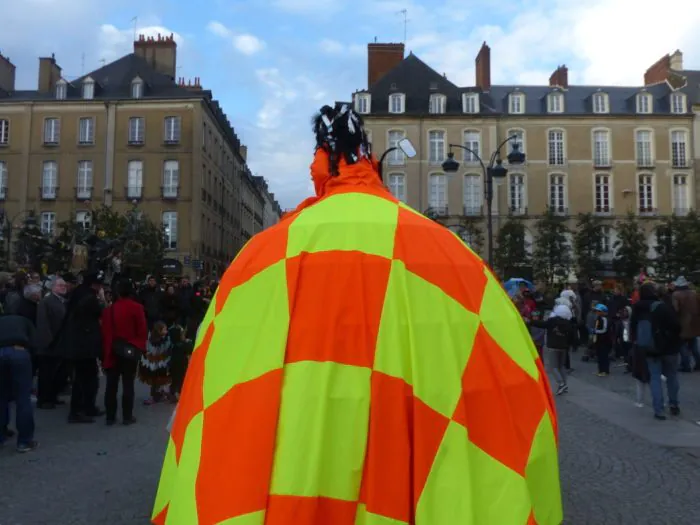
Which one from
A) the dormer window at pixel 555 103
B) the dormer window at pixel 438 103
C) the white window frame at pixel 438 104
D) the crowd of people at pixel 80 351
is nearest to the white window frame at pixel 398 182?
the white window frame at pixel 438 104

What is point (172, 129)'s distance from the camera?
42.2 meters

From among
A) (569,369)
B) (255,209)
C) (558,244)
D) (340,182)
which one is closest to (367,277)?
(340,182)

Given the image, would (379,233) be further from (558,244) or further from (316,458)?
Answer: (558,244)

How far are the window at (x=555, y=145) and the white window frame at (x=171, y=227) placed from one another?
2631cm

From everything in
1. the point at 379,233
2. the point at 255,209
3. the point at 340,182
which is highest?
the point at 255,209

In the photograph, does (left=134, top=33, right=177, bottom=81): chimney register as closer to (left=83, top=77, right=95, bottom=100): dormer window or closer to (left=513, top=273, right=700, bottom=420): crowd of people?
(left=83, top=77, right=95, bottom=100): dormer window

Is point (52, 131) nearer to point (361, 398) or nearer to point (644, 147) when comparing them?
point (644, 147)

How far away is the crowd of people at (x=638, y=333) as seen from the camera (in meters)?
8.66

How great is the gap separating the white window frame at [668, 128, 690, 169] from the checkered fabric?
5053 centimetres

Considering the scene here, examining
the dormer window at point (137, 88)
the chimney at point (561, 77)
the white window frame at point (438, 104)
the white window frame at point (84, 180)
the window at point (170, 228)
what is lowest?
the window at point (170, 228)

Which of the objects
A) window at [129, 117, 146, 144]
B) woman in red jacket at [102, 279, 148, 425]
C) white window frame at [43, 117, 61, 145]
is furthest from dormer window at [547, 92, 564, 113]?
woman in red jacket at [102, 279, 148, 425]

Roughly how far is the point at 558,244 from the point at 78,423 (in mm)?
34577

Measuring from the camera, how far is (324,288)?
3.14 metres

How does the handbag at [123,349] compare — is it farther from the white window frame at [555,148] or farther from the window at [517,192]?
the white window frame at [555,148]
